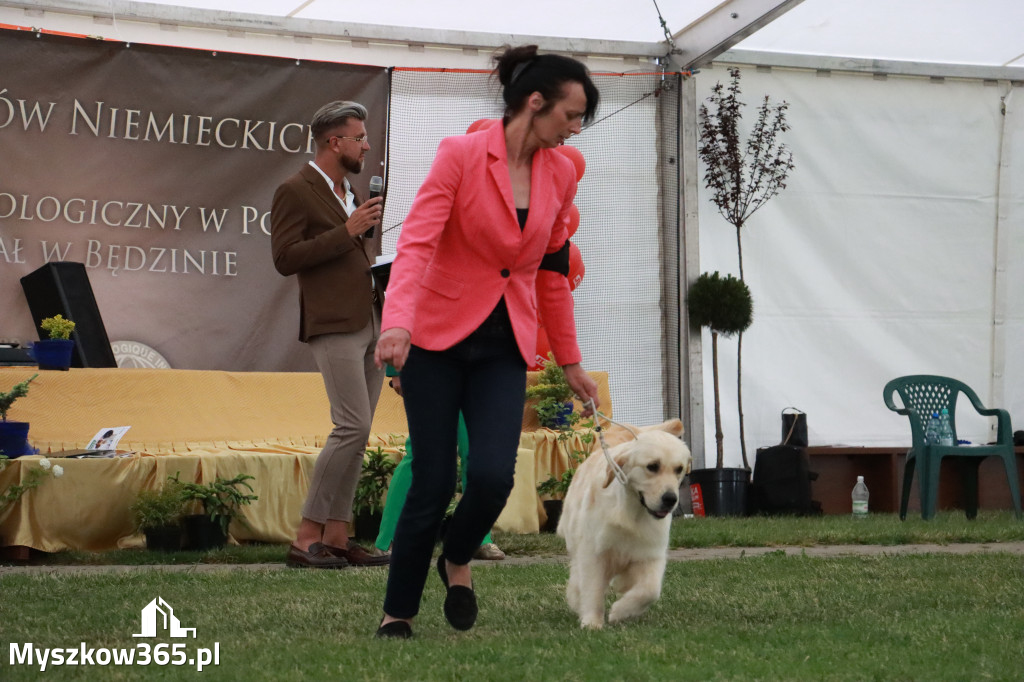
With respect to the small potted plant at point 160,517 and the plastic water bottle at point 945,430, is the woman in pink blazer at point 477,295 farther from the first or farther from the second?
the plastic water bottle at point 945,430

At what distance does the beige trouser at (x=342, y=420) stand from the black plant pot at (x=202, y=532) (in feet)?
3.96

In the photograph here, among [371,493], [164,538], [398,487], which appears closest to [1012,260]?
[371,493]

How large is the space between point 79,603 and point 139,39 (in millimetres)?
5954

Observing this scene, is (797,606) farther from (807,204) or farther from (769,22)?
(807,204)

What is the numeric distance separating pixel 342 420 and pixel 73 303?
12.0 ft

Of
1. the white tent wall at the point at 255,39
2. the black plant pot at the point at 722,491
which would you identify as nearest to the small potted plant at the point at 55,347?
the white tent wall at the point at 255,39

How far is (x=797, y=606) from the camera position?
4.07 metres

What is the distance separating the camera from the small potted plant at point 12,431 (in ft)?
20.2

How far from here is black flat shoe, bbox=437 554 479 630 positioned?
11.2 feet

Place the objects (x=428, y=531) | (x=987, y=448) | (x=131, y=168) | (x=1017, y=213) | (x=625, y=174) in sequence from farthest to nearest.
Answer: (x=1017, y=213)
(x=625, y=174)
(x=131, y=168)
(x=987, y=448)
(x=428, y=531)

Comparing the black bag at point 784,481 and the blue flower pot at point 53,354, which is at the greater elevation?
the blue flower pot at point 53,354

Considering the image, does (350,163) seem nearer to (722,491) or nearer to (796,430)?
(722,491)

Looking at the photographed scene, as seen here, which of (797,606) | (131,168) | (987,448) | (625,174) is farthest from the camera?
(625,174)

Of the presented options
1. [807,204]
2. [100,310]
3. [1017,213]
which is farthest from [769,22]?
[100,310]
